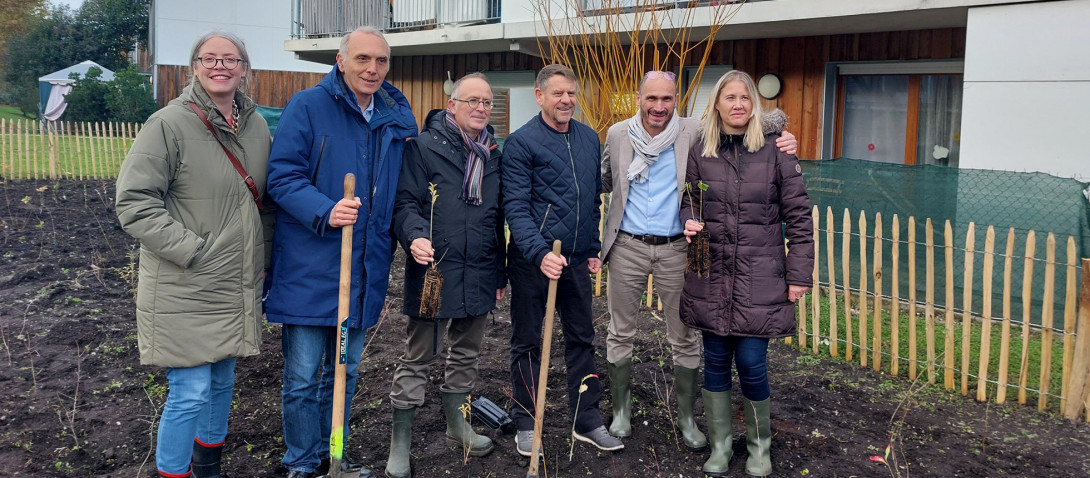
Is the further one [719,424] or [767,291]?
[719,424]

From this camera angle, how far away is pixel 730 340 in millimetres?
3715

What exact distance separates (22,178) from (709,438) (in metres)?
15.7

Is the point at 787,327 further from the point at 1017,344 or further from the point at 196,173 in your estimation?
the point at 1017,344

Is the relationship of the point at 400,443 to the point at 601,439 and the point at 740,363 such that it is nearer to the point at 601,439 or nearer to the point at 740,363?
the point at 601,439

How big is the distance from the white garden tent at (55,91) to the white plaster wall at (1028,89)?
28922mm

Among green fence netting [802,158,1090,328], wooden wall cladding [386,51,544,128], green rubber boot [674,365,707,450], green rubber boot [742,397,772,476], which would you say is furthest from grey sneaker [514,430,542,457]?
wooden wall cladding [386,51,544,128]

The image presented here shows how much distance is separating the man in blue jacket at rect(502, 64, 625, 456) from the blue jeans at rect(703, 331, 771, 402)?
1.83 ft

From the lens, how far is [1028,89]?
Answer: 7344mm

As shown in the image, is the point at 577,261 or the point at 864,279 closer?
the point at 577,261

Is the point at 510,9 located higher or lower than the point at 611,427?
higher

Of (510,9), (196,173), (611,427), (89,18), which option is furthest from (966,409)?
(89,18)

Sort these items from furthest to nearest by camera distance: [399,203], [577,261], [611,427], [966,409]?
[966,409], [611,427], [577,261], [399,203]

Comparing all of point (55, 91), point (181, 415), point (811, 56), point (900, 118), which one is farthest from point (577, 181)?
point (55, 91)

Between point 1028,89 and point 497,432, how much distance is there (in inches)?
234
